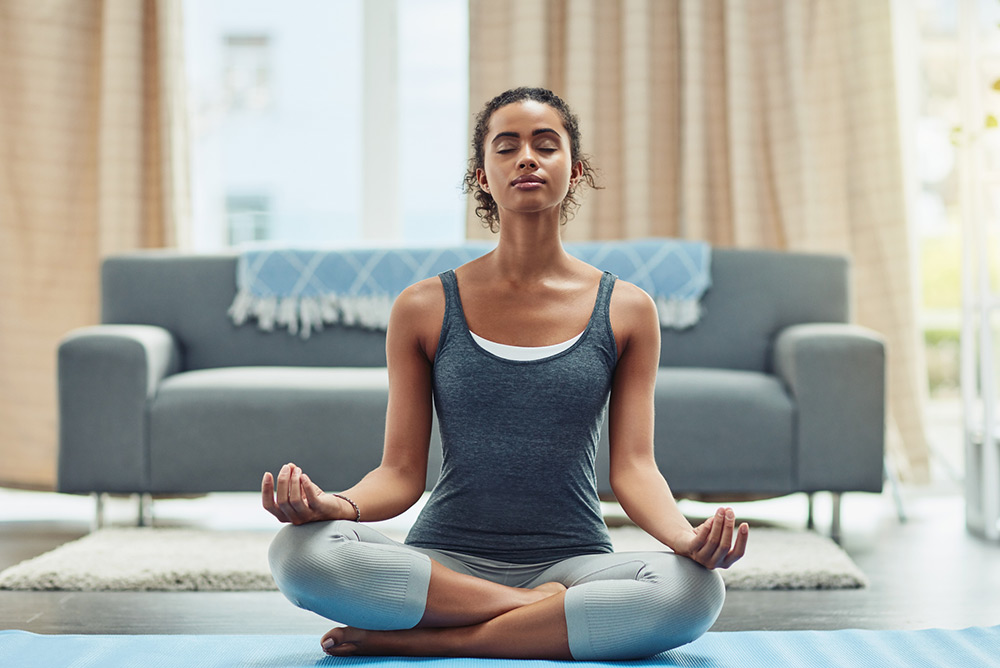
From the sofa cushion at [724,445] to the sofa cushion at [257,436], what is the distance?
0.74 m

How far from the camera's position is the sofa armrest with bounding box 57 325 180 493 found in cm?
244

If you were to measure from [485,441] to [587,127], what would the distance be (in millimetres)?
2272

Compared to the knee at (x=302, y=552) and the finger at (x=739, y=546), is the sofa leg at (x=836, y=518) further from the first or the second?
the knee at (x=302, y=552)

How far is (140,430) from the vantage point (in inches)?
96.6

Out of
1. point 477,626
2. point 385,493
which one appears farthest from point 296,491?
point 477,626

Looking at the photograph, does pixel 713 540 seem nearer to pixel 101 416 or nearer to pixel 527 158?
pixel 527 158

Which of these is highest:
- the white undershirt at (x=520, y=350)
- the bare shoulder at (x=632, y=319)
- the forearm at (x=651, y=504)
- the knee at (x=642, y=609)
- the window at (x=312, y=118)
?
the window at (x=312, y=118)

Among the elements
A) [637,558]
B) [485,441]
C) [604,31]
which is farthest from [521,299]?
[604,31]

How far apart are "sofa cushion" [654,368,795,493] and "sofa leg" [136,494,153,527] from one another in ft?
4.56

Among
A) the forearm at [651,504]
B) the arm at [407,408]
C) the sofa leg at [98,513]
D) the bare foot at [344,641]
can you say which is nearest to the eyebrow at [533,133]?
the arm at [407,408]

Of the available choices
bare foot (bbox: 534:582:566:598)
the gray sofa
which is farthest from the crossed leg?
the gray sofa

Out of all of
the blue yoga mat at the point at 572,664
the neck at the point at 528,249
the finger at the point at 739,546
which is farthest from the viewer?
the neck at the point at 528,249

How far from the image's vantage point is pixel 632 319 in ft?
4.65

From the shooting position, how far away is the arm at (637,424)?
1292 mm
